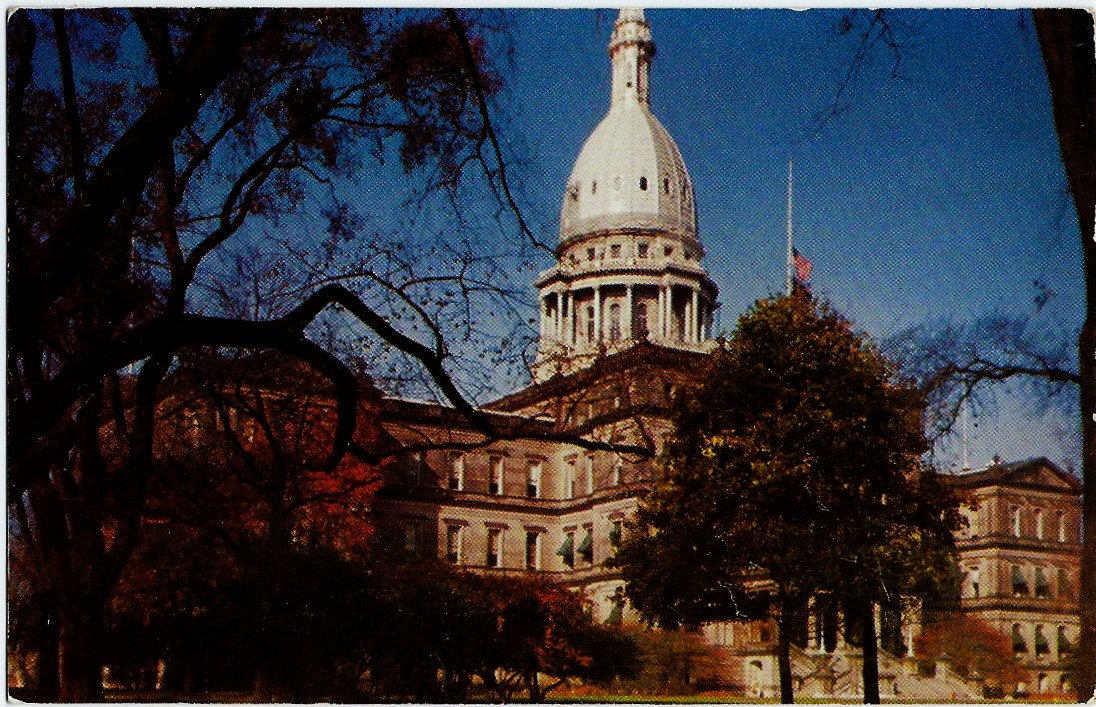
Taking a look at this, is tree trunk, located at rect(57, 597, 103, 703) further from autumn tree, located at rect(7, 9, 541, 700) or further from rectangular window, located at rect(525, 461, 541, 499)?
rectangular window, located at rect(525, 461, 541, 499)

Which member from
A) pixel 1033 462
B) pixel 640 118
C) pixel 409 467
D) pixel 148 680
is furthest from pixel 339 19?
pixel 1033 462

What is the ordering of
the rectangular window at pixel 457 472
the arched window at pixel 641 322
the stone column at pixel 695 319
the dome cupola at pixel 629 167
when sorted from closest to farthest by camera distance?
the dome cupola at pixel 629 167 < the stone column at pixel 695 319 < the arched window at pixel 641 322 < the rectangular window at pixel 457 472

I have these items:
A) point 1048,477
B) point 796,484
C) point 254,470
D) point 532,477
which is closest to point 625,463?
point 532,477

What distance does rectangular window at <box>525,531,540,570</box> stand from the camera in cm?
1277

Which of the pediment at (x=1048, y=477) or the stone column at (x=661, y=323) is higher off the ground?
the stone column at (x=661, y=323)

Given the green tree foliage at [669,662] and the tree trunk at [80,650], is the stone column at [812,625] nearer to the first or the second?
the green tree foliage at [669,662]

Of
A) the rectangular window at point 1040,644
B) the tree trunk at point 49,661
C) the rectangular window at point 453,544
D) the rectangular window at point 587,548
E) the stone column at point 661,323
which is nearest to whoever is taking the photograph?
the tree trunk at point 49,661

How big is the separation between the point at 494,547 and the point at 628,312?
2.66 m

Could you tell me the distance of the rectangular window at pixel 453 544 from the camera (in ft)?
42.7

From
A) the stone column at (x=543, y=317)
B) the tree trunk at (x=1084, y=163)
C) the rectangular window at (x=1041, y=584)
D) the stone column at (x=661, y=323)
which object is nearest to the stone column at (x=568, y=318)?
the stone column at (x=543, y=317)

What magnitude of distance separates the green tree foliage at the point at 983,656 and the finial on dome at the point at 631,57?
4896mm

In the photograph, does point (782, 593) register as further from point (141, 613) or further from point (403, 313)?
point (141, 613)

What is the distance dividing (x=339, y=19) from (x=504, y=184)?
1.76 metres

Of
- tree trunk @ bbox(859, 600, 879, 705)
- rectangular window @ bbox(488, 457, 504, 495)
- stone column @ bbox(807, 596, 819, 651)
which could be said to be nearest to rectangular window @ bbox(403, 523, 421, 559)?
rectangular window @ bbox(488, 457, 504, 495)
